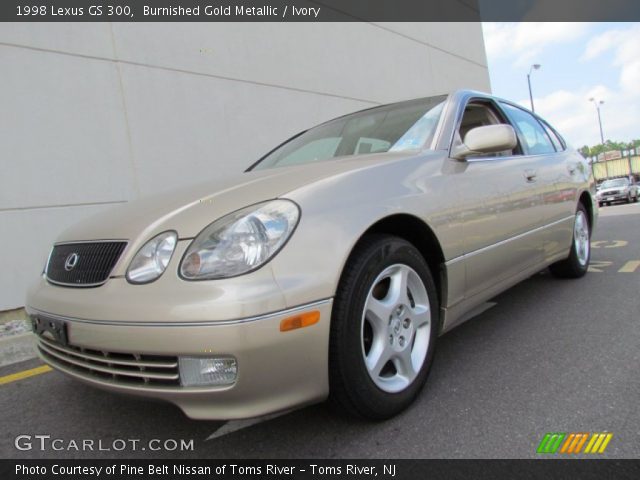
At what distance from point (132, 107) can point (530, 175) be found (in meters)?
4.45

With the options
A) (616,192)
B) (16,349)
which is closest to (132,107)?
(16,349)

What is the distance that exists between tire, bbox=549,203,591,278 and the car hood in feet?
7.99

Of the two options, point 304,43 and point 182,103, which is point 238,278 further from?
point 304,43

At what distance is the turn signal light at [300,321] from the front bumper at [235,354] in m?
0.01

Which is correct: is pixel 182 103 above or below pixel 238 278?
above

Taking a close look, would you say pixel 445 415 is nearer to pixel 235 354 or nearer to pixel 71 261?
pixel 235 354

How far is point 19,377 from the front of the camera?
285 centimetres

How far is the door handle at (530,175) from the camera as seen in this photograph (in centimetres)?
289

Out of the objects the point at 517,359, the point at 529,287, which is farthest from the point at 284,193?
the point at 529,287

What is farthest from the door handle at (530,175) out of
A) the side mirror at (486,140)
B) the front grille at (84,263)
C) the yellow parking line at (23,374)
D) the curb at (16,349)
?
the curb at (16,349)

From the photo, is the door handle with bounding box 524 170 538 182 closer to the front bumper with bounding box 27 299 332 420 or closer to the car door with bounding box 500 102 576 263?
the car door with bounding box 500 102 576 263

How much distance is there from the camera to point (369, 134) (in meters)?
2.66

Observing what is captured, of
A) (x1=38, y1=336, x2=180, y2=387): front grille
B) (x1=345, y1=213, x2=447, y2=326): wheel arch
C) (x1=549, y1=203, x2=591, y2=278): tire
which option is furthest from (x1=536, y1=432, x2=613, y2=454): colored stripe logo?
(x1=549, y1=203, x2=591, y2=278): tire

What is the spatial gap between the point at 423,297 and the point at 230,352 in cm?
97
